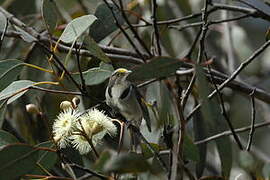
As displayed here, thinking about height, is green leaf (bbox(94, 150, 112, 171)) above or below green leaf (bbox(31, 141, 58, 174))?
above

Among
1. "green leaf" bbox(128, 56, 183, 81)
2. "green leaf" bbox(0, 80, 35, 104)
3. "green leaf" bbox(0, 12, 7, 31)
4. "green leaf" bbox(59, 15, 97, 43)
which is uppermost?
"green leaf" bbox(59, 15, 97, 43)

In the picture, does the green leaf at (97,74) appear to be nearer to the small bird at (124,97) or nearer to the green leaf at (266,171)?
the small bird at (124,97)

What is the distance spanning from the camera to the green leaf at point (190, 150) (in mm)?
1384

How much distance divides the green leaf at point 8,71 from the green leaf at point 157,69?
41cm

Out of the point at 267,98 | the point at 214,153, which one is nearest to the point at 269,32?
the point at 267,98

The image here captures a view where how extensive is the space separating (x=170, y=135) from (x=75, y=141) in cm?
22

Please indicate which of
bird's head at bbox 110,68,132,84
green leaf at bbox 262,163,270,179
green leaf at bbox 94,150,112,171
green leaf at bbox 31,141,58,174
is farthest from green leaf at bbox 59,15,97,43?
green leaf at bbox 262,163,270,179

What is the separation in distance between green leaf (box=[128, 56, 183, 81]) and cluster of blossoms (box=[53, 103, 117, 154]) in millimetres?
170

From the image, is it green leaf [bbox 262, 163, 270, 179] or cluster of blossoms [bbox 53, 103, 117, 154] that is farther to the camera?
green leaf [bbox 262, 163, 270, 179]

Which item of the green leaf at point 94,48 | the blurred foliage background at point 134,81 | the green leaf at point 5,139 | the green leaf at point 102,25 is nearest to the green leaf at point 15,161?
the blurred foliage background at point 134,81

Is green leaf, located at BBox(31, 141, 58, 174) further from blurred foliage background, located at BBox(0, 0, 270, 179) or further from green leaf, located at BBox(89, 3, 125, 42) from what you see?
green leaf, located at BBox(89, 3, 125, 42)

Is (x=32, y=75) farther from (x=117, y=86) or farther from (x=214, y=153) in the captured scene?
(x=214, y=153)

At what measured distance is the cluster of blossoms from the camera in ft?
3.99

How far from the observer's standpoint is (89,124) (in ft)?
4.07
